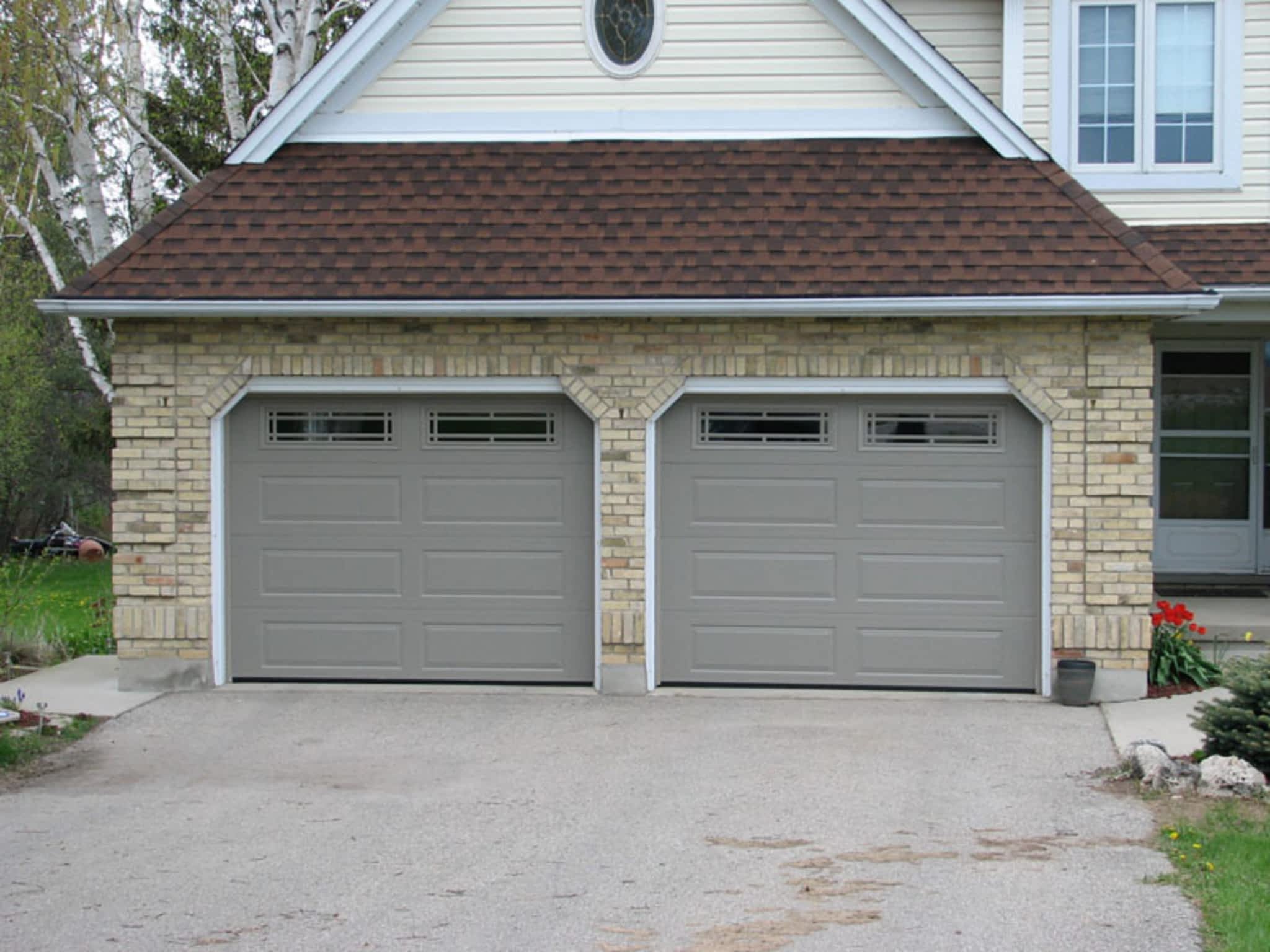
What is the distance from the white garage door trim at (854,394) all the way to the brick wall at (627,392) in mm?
60

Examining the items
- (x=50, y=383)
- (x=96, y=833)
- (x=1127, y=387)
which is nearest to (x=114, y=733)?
(x=96, y=833)

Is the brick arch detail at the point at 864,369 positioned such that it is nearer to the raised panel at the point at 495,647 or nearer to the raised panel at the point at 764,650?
the raised panel at the point at 764,650

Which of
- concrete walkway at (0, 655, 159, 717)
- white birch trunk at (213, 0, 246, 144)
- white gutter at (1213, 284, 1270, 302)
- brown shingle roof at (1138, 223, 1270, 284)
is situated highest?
white birch trunk at (213, 0, 246, 144)

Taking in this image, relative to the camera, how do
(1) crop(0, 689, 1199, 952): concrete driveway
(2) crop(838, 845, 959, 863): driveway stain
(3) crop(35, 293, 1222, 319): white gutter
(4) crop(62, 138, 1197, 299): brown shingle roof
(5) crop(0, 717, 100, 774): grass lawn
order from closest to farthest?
(1) crop(0, 689, 1199, 952): concrete driveway → (2) crop(838, 845, 959, 863): driveway stain → (5) crop(0, 717, 100, 774): grass lawn → (3) crop(35, 293, 1222, 319): white gutter → (4) crop(62, 138, 1197, 299): brown shingle roof

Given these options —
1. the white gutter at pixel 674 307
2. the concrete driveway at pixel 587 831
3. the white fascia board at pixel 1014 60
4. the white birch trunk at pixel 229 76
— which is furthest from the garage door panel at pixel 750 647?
the white birch trunk at pixel 229 76

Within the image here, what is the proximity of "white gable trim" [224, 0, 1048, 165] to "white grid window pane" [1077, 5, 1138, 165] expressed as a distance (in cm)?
193

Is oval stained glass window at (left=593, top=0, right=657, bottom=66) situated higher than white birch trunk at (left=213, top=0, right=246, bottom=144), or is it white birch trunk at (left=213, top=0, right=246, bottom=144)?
white birch trunk at (left=213, top=0, right=246, bottom=144)

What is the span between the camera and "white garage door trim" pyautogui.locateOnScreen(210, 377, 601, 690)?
37.4ft

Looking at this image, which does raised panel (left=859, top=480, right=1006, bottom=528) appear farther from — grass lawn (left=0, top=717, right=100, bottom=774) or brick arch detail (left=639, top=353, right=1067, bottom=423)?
grass lawn (left=0, top=717, right=100, bottom=774)

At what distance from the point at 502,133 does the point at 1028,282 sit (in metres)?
4.36

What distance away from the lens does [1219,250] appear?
12.5 meters

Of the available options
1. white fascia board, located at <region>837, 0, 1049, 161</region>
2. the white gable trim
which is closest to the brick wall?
white fascia board, located at <region>837, 0, 1049, 161</region>

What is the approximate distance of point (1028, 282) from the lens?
10719 millimetres

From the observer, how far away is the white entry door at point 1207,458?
15.2m
